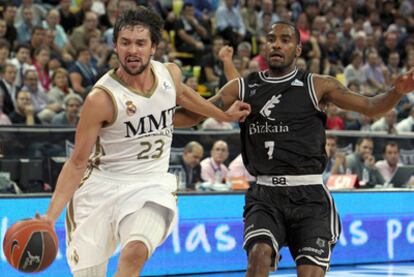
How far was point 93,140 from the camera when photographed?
627 centimetres

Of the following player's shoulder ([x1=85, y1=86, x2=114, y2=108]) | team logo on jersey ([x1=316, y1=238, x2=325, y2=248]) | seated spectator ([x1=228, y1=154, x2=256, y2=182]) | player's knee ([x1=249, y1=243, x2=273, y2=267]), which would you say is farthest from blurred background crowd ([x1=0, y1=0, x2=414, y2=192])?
player's shoulder ([x1=85, y1=86, x2=114, y2=108])

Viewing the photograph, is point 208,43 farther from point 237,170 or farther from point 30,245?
point 30,245

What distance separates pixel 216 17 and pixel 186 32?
1.00m

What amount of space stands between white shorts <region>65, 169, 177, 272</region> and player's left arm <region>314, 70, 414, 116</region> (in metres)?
1.52

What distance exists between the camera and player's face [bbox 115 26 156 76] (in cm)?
638

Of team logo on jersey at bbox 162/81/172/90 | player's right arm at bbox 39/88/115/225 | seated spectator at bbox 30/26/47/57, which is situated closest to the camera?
player's right arm at bbox 39/88/115/225

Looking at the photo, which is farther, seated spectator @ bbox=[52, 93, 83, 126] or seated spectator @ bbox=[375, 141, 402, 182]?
seated spectator @ bbox=[375, 141, 402, 182]

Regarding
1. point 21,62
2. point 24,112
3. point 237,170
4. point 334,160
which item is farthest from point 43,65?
point 334,160

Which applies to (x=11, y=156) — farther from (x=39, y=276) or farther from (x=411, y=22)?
(x=411, y=22)

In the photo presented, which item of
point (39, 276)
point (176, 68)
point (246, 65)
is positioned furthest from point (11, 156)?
point (246, 65)

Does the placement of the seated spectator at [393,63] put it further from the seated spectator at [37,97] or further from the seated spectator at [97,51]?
the seated spectator at [37,97]

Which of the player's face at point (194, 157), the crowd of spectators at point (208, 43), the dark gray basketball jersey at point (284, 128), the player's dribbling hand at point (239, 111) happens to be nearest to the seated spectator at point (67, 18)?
the crowd of spectators at point (208, 43)

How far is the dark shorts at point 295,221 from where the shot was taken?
684cm

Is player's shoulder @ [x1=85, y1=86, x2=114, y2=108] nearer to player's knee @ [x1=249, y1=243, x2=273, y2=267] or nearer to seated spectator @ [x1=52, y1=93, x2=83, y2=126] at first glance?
player's knee @ [x1=249, y1=243, x2=273, y2=267]
